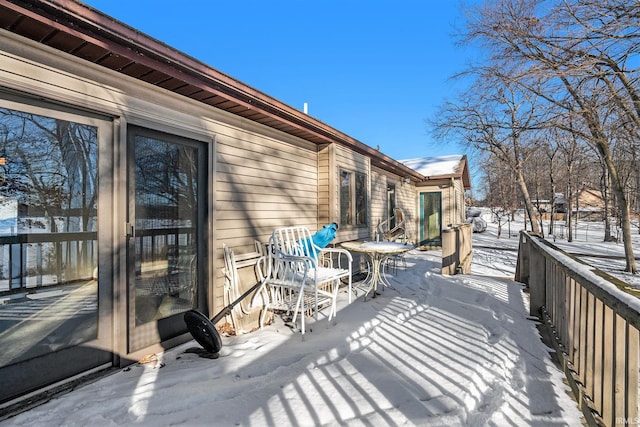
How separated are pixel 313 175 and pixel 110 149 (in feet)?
9.45

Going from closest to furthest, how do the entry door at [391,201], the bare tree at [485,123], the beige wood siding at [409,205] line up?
1. the entry door at [391,201]
2. the beige wood siding at [409,205]
3. the bare tree at [485,123]

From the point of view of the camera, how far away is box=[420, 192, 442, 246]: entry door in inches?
425

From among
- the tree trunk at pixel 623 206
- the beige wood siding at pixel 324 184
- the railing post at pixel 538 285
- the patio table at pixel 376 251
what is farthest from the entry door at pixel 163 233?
the tree trunk at pixel 623 206

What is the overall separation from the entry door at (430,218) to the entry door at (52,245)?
9.86 metres

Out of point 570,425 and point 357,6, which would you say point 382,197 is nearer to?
point 357,6

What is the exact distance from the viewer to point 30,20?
175 cm

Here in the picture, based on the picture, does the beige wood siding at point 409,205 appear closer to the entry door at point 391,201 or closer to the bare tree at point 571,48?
the entry door at point 391,201

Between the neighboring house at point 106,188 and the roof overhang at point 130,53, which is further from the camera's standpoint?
the neighboring house at point 106,188

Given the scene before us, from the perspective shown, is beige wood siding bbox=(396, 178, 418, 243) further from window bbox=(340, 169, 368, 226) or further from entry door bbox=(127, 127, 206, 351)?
entry door bbox=(127, 127, 206, 351)

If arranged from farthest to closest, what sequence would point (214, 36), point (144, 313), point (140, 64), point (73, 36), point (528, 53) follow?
1. point (214, 36)
2. point (528, 53)
3. point (144, 313)
4. point (140, 64)
5. point (73, 36)

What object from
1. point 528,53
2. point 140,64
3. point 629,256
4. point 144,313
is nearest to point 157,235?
point 144,313

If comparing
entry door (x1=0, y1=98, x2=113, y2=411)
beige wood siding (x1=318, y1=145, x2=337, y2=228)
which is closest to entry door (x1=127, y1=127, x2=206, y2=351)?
entry door (x1=0, y1=98, x2=113, y2=411)

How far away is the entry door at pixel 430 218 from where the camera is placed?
1080 centimetres

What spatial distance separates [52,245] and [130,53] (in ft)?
4.40
